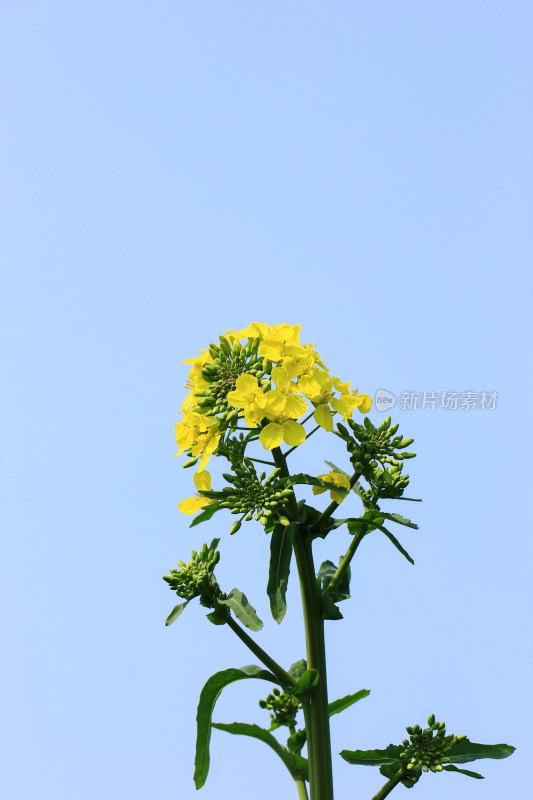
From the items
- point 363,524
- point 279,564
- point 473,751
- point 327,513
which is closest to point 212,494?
point 279,564

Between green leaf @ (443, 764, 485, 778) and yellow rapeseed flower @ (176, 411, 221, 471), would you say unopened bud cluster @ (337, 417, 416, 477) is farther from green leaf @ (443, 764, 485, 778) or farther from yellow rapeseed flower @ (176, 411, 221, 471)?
green leaf @ (443, 764, 485, 778)

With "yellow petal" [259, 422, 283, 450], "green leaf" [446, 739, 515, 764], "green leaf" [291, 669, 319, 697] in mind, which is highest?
"yellow petal" [259, 422, 283, 450]

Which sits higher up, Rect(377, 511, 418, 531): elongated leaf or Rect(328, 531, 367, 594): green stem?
Rect(377, 511, 418, 531): elongated leaf

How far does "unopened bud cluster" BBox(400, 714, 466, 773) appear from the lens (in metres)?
3.00

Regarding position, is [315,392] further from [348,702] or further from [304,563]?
[348,702]

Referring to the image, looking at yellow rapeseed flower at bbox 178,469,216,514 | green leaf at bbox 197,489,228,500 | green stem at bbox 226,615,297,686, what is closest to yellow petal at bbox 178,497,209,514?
yellow rapeseed flower at bbox 178,469,216,514

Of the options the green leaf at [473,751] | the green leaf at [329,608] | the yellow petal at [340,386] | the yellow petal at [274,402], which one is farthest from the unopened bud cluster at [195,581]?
the green leaf at [473,751]

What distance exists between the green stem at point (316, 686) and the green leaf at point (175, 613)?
0.45 m

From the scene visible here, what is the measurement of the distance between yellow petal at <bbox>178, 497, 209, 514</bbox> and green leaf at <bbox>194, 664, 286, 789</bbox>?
0.58 meters

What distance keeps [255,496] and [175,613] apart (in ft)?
1.74

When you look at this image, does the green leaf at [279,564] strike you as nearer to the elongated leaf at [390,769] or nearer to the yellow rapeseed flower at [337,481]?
the yellow rapeseed flower at [337,481]

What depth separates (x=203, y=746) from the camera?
2.87 meters

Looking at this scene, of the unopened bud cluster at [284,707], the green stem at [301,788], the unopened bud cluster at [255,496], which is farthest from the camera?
the unopened bud cluster at [284,707]

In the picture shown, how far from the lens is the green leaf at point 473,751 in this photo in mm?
3010
